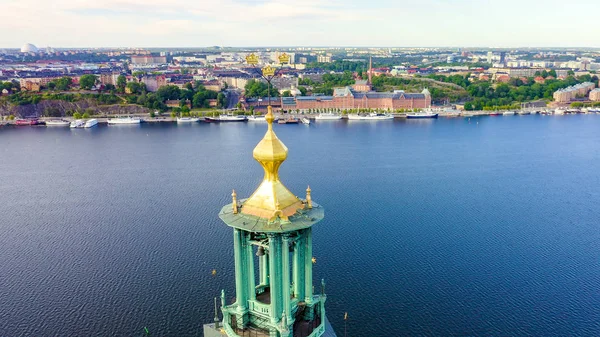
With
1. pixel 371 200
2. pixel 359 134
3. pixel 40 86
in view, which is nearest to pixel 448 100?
pixel 359 134

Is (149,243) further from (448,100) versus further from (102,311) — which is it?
(448,100)

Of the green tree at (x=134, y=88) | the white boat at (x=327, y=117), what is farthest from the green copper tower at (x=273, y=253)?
the green tree at (x=134, y=88)

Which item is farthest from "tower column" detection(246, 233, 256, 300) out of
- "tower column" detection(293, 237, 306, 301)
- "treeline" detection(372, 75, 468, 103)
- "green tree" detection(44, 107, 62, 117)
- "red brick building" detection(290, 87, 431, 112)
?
"treeline" detection(372, 75, 468, 103)

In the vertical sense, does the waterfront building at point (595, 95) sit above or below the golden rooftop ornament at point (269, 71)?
below

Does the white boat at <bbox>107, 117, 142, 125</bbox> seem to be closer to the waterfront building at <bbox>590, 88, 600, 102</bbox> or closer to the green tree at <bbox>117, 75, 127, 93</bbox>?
the green tree at <bbox>117, 75, 127, 93</bbox>

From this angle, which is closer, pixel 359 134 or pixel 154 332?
pixel 154 332

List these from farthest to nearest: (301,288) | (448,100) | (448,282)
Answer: (448,100), (448,282), (301,288)

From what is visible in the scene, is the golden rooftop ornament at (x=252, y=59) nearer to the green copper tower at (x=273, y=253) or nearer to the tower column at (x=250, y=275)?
the green copper tower at (x=273, y=253)

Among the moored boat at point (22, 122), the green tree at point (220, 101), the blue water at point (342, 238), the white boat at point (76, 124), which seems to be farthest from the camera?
the green tree at point (220, 101)

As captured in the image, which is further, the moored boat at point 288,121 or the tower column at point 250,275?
the moored boat at point 288,121

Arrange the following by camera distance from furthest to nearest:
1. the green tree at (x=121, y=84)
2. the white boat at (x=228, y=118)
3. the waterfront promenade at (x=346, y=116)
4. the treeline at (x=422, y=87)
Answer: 1. the treeline at (x=422, y=87)
2. the green tree at (x=121, y=84)
3. the waterfront promenade at (x=346, y=116)
4. the white boat at (x=228, y=118)
